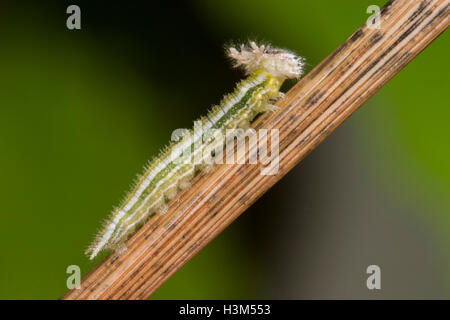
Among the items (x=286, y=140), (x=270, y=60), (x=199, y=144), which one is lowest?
(x=286, y=140)

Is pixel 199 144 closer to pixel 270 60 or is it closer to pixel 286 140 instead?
pixel 270 60

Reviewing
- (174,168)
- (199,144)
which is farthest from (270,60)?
(174,168)

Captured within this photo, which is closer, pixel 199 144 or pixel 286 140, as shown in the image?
pixel 286 140

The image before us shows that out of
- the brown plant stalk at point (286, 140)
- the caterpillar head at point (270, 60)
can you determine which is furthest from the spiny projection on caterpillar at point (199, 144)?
the brown plant stalk at point (286, 140)

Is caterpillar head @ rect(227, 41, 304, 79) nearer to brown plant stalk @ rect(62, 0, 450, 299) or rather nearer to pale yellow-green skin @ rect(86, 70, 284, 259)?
pale yellow-green skin @ rect(86, 70, 284, 259)

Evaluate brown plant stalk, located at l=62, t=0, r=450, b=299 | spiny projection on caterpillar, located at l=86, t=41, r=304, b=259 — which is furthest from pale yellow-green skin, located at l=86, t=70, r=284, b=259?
brown plant stalk, located at l=62, t=0, r=450, b=299

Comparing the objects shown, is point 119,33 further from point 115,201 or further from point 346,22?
point 346,22

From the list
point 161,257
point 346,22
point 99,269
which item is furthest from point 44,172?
point 346,22
